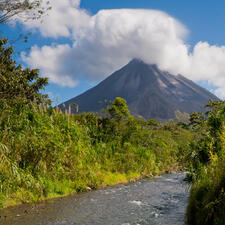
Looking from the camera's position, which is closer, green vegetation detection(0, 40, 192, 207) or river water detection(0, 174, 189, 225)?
river water detection(0, 174, 189, 225)

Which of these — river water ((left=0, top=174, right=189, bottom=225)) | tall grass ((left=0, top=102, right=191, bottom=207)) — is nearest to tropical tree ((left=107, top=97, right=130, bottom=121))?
tall grass ((left=0, top=102, right=191, bottom=207))

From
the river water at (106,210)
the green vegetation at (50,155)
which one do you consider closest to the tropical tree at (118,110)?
the green vegetation at (50,155)

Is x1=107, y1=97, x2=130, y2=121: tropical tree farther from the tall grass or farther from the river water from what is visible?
the river water

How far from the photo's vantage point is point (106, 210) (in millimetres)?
10227

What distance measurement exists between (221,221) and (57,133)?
27.2 feet

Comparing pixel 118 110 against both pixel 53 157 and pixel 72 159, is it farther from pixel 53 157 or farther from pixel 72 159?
pixel 53 157

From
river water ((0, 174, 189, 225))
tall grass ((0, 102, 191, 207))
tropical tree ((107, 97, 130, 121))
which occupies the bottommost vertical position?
river water ((0, 174, 189, 225))

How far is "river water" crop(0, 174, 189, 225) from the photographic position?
8.62 metres

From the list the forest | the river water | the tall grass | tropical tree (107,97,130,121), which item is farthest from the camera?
tropical tree (107,97,130,121)

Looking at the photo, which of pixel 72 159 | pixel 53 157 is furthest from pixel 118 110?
pixel 53 157

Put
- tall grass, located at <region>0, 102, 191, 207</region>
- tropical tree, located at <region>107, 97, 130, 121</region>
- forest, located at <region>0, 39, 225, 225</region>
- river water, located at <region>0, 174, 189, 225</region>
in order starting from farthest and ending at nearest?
tropical tree, located at <region>107, 97, 130, 121</region> → tall grass, located at <region>0, 102, 191, 207</region> → river water, located at <region>0, 174, 189, 225</region> → forest, located at <region>0, 39, 225, 225</region>

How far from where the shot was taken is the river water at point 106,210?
8.62 m

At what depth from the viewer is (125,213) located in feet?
32.1

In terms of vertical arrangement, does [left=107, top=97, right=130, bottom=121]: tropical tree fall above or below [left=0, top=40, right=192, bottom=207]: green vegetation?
above
